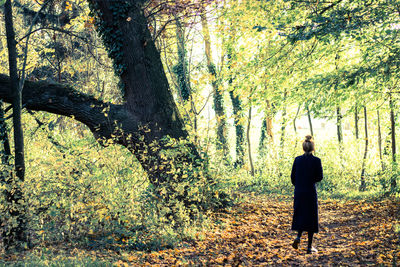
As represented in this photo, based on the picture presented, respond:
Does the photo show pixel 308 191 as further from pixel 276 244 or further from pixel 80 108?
pixel 80 108

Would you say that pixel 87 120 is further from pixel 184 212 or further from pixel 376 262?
pixel 376 262

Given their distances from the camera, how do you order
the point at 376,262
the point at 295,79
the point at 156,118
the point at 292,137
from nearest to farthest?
the point at 376,262 → the point at 156,118 → the point at 295,79 → the point at 292,137

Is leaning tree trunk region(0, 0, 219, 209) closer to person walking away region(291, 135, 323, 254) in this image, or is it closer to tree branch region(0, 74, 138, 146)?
tree branch region(0, 74, 138, 146)

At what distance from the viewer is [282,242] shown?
704 centimetres

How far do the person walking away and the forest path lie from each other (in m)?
0.48

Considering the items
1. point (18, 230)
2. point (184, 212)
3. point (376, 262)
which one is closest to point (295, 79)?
point (184, 212)

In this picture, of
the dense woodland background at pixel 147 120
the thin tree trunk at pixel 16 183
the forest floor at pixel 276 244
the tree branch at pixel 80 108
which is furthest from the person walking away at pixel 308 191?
the thin tree trunk at pixel 16 183

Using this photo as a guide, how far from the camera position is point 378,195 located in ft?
41.2

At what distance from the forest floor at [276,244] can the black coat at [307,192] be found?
555 millimetres

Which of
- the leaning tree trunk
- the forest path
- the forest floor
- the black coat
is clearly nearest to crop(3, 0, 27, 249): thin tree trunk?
the forest floor

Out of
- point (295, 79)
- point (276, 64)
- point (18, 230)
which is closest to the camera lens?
point (18, 230)

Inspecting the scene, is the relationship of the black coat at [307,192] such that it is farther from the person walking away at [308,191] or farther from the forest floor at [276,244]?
the forest floor at [276,244]

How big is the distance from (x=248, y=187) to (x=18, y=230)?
1159cm

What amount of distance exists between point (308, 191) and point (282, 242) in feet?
5.17
